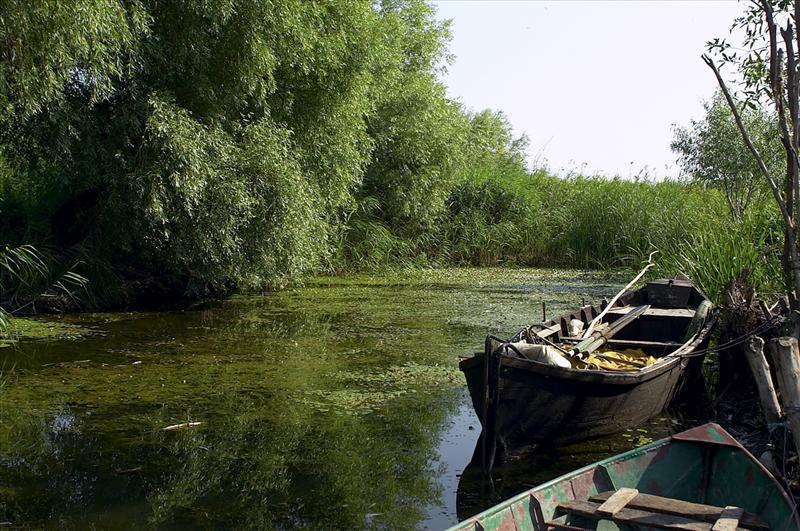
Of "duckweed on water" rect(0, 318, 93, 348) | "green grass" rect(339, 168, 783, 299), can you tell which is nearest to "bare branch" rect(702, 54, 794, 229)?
"duckweed on water" rect(0, 318, 93, 348)

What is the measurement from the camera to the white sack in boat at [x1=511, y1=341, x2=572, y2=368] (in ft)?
20.7

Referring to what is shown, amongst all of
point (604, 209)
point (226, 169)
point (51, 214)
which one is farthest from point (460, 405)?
point (604, 209)

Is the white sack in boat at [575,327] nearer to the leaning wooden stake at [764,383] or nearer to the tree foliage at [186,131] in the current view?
the leaning wooden stake at [764,383]

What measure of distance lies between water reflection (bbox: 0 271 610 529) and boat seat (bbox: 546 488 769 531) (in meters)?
Result: 1.11

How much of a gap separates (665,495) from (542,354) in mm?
1732

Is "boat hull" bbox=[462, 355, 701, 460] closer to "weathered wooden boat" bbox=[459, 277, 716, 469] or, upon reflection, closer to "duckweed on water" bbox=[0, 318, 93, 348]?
"weathered wooden boat" bbox=[459, 277, 716, 469]

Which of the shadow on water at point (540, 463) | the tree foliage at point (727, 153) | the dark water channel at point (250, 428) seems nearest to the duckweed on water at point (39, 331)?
the dark water channel at point (250, 428)

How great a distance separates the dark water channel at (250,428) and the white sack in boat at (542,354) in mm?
717

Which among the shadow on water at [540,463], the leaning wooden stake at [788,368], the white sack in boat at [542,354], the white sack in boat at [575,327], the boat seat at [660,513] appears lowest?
the shadow on water at [540,463]

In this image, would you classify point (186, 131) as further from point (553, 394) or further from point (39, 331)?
point (553, 394)

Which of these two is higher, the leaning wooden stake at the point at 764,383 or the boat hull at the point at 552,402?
the leaning wooden stake at the point at 764,383

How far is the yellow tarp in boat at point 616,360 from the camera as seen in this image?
6.93m

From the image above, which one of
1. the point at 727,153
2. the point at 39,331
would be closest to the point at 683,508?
the point at 39,331

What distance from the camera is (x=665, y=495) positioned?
4.77 metres
